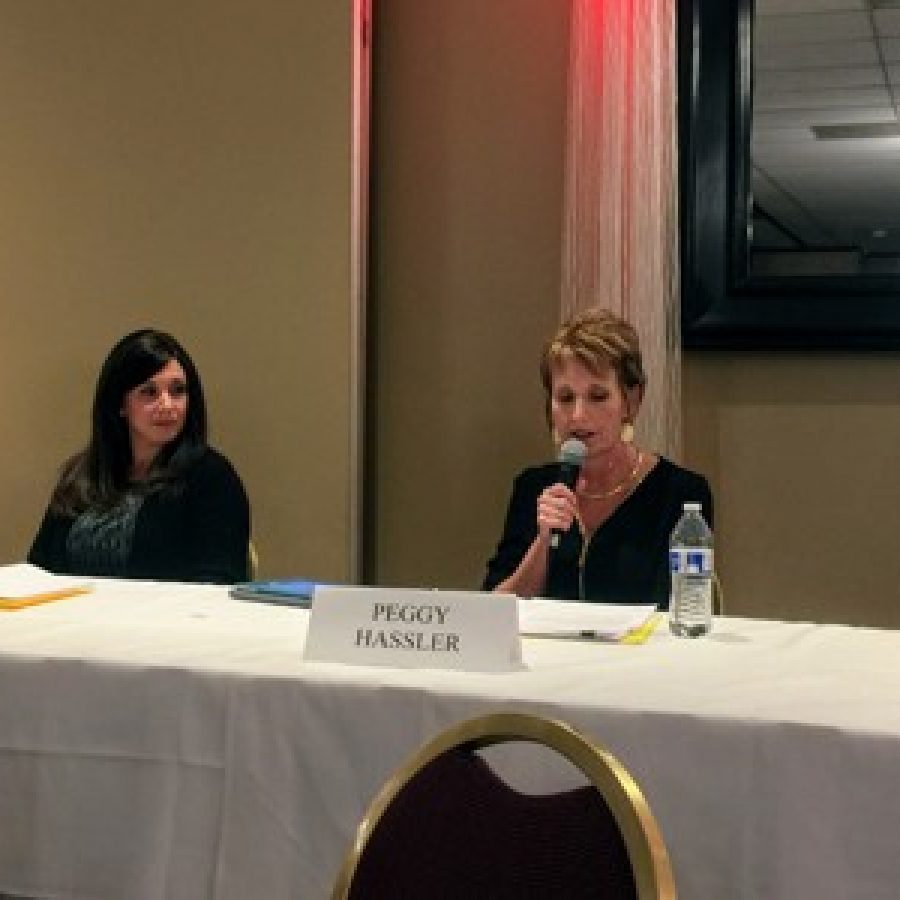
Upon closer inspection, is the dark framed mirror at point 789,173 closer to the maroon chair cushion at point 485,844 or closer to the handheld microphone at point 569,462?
the handheld microphone at point 569,462

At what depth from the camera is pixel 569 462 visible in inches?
94.0

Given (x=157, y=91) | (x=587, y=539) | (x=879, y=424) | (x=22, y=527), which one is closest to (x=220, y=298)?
(x=157, y=91)

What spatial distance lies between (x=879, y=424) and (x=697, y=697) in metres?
1.76

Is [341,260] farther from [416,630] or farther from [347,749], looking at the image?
[347,749]

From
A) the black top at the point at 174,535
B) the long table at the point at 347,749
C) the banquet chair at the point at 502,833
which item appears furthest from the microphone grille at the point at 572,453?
the banquet chair at the point at 502,833

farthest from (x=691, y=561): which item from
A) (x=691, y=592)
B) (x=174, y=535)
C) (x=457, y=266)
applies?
(x=457, y=266)

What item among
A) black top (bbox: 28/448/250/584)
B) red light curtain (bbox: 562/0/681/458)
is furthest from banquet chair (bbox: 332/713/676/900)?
red light curtain (bbox: 562/0/681/458)

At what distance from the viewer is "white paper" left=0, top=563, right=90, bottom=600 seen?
7.62 feet

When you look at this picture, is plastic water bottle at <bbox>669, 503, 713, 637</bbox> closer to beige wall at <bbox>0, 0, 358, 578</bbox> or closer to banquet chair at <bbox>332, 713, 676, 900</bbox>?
banquet chair at <bbox>332, 713, 676, 900</bbox>

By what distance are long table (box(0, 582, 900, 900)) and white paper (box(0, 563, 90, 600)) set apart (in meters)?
0.36

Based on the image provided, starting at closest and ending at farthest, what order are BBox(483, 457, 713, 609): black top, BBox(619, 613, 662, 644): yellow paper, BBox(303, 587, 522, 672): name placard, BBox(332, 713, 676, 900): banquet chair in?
BBox(332, 713, 676, 900): banquet chair → BBox(303, 587, 522, 672): name placard → BBox(619, 613, 662, 644): yellow paper → BBox(483, 457, 713, 609): black top

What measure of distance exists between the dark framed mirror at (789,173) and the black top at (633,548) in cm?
70

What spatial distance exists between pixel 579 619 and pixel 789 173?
1.53 metres

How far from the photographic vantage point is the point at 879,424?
10.3ft
